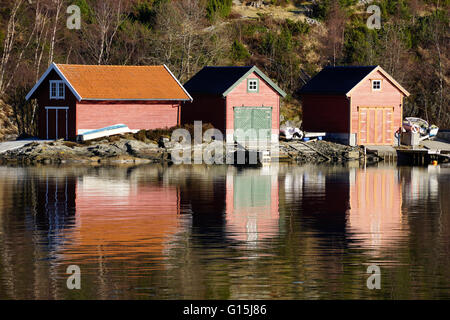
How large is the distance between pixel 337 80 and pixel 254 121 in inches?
266

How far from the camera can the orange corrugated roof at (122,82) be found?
182 ft

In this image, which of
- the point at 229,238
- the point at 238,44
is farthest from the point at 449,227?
the point at 238,44

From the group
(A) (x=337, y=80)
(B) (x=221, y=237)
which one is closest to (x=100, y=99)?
(A) (x=337, y=80)

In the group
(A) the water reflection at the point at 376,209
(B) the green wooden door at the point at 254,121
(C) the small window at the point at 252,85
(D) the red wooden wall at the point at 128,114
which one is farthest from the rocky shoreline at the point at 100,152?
(A) the water reflection at the point at 376,209

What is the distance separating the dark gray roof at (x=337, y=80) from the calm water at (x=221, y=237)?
1875 centimetres

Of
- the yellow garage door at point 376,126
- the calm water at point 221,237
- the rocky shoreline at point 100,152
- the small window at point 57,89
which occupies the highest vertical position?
the small window at point 57,89

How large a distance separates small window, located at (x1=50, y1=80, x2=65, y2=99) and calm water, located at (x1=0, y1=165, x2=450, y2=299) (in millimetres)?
Result: 14210

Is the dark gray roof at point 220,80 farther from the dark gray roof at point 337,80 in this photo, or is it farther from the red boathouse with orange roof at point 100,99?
the dark gray roof at point 337,80

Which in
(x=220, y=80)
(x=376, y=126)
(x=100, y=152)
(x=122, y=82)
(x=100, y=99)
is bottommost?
(x=100, y=152)

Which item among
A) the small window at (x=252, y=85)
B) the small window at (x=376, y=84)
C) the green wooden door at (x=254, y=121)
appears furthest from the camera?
the small window at (x=376, y=84)

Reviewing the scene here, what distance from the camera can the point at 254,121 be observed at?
196 ft

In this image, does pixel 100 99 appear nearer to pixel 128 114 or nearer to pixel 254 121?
pixel 128 114

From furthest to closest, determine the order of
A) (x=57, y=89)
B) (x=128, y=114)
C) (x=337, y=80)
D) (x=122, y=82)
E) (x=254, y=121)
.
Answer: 1. (x=337, y=80)
2. (x=254, y=121)
3. (x=122, y=82)
4. (x=128, y=114)
5. (x=57, y=89)

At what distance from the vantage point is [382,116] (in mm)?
61469
